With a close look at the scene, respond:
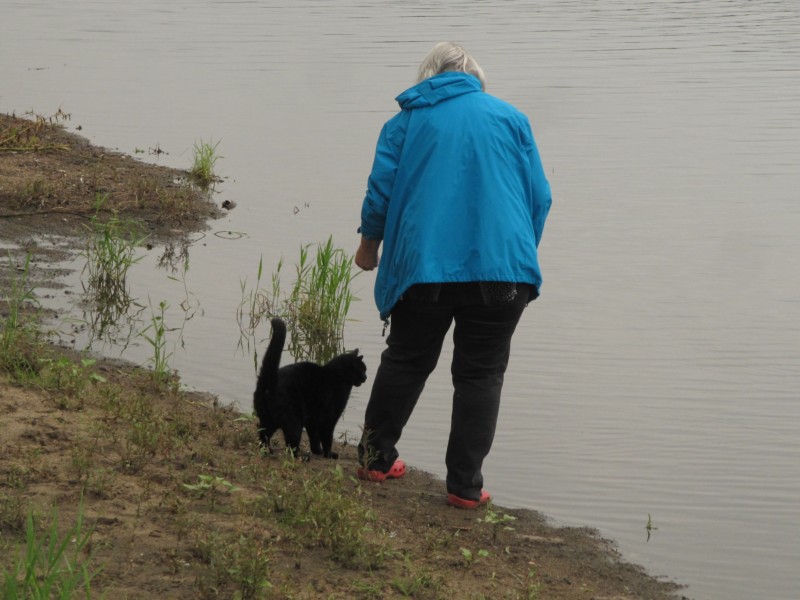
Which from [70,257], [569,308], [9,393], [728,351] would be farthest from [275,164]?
[9,393]

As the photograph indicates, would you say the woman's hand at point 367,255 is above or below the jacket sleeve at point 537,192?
below

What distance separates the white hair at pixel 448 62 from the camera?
499cm

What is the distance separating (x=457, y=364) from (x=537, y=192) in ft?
2.60

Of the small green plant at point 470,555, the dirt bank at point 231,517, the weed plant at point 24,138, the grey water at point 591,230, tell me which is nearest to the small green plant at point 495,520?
the dirt bank at point 231,517

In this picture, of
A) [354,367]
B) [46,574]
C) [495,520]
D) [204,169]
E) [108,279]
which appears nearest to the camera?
[46,574]

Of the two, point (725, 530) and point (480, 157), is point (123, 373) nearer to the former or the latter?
point (480, 157)

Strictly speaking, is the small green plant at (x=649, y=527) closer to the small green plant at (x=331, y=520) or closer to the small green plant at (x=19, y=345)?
the small green plant at (x=331, y=520)

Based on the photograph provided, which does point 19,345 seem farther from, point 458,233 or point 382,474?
point 458,233

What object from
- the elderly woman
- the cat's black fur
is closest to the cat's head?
the cat's black fur

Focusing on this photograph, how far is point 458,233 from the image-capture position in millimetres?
4816

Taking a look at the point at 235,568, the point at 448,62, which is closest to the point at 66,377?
the point at 235,568

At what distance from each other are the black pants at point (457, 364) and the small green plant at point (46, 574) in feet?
5.72

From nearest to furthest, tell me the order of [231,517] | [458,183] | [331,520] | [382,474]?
[331,520] < [231,517] < [458,183] < [382,474]

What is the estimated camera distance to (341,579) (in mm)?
4074
